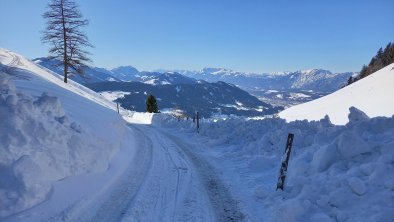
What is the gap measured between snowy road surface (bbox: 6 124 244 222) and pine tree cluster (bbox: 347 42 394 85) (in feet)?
322

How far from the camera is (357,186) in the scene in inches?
298

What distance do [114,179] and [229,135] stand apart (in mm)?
10649

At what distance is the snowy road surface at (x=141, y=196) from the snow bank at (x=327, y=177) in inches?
32.5

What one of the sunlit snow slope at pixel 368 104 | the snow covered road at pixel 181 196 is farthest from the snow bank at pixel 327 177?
the sunlit snow slope at pixel 368 104

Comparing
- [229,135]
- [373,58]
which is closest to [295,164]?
[229,135]

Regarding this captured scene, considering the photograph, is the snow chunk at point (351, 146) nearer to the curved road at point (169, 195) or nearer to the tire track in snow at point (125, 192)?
the curved road at point (169, 195)

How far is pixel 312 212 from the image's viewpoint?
771 centimetres

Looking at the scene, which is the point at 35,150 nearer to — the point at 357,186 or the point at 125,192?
the point at 125,192

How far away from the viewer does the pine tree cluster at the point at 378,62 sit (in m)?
98.3

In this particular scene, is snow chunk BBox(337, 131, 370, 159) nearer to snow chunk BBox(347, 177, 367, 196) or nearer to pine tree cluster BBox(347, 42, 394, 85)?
snow chunk BBox(347, 177, 367, 196)

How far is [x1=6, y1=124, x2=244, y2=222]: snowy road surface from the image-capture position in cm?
789

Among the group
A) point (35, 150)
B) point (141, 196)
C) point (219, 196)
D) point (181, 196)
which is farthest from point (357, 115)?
point (35, 150)

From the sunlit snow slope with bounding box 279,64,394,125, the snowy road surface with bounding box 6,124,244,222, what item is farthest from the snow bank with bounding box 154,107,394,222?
the sunlit snow slope with bounding box 279,64,394,125

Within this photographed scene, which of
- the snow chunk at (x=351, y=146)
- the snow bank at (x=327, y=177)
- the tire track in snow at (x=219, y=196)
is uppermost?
the snow chunk at (x=351, y=146)
